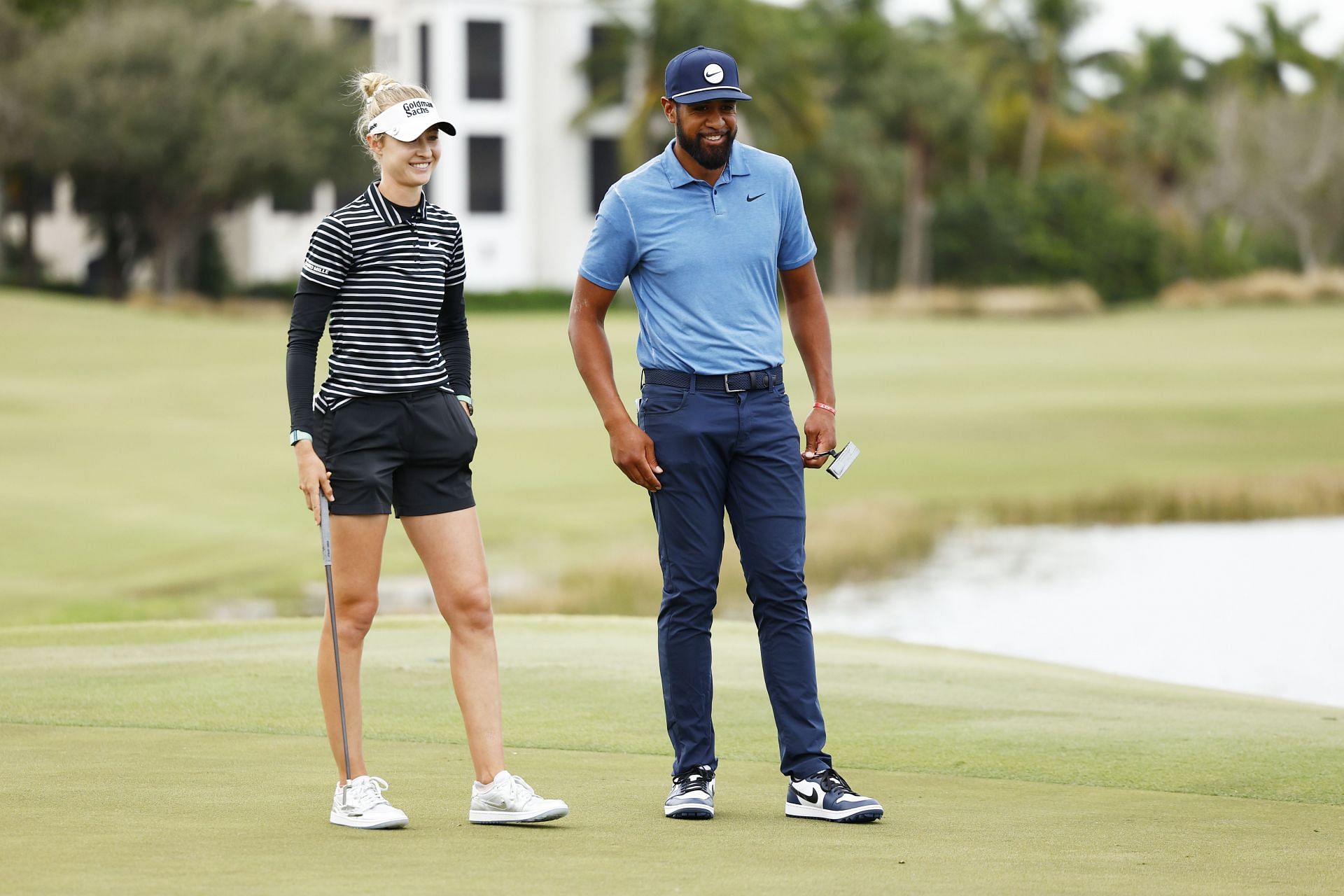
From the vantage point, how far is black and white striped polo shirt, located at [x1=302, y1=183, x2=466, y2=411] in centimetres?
516

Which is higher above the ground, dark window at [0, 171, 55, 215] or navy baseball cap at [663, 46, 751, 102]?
dark window at [0, 171, 55, 215]

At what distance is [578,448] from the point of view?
1110 inches

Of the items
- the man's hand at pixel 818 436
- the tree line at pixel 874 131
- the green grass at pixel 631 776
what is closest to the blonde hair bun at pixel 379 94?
the man's hand at pixel 818 436

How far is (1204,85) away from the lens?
9419 centimetres

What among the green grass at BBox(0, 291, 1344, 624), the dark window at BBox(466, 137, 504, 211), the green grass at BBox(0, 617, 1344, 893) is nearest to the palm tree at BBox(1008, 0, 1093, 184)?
the dark window at BBox(466, 137, 504, 211)

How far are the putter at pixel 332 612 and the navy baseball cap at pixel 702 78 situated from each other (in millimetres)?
1489

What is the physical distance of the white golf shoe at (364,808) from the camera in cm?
492

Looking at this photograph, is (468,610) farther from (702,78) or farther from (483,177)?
(483,177)

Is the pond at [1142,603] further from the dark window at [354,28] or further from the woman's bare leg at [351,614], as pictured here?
the dark window at [354,28]

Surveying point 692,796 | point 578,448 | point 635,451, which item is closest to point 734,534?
A: point 635,451

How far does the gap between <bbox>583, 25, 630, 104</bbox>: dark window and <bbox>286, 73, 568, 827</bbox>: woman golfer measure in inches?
2319

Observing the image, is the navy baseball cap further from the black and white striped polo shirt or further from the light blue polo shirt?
the black and white striped polo shirt

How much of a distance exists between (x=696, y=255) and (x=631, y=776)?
1.63 meters

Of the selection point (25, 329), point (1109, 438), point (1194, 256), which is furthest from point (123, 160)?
point (1194, 256)
